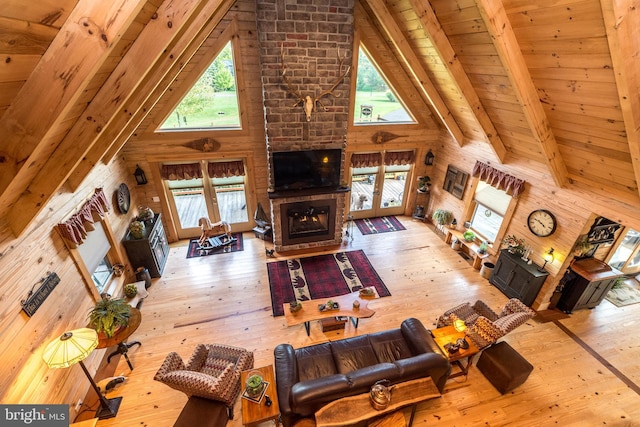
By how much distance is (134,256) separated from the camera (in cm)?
555

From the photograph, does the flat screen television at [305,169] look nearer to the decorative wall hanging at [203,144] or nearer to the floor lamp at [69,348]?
the decorative wall hanging at [203,144]

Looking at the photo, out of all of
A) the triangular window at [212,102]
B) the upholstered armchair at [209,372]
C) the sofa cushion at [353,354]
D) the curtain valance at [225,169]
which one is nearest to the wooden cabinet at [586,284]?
the sofa cushion at [353,354]

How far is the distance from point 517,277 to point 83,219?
759cm

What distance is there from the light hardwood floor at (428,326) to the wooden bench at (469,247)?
232 mm

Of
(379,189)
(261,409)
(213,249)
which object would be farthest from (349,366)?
(379,189)

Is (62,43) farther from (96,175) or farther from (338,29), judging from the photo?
(338,29)

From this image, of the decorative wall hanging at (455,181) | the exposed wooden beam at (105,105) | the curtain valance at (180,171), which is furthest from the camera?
the decorative wall hanging at (455,181)

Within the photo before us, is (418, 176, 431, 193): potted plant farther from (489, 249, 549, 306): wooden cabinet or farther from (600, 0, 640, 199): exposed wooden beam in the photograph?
(600, 0, 640, 199): exposed wooden beam

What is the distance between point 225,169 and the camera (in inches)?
259

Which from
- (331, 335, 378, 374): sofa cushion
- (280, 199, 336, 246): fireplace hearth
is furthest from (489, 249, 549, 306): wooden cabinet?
(280, 199, 336, 246): fireplace hearth

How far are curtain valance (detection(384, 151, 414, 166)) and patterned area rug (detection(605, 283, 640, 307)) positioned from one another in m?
5.11

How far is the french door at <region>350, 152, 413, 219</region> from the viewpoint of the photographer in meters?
7.89

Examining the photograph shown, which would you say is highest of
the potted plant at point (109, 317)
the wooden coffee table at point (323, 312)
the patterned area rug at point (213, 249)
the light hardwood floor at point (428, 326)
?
the potted plant at point (109, 317)

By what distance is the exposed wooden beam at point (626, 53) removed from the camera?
2.35 metres
